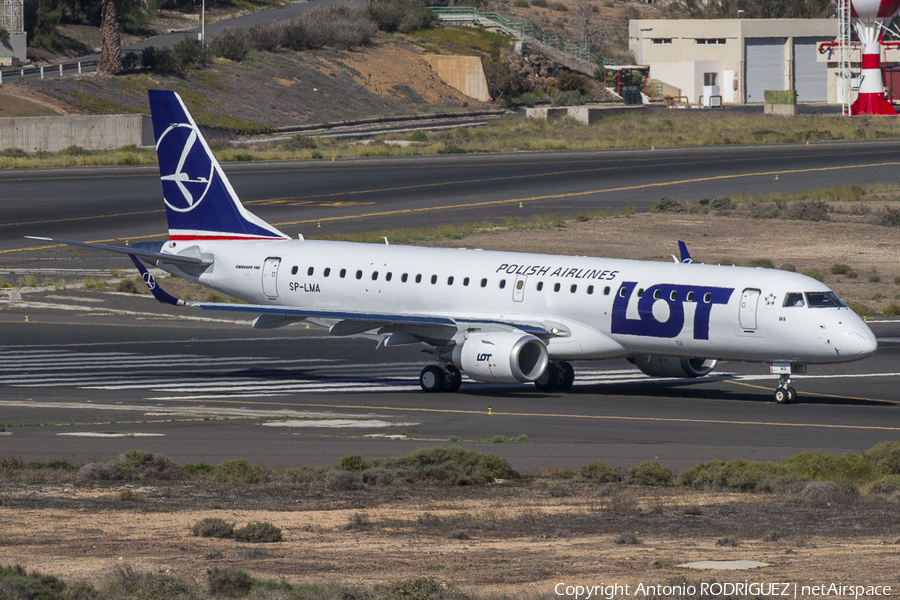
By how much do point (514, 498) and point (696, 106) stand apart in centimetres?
14493

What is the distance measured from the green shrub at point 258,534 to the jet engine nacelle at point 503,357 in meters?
17.2

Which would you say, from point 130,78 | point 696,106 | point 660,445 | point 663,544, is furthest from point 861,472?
point 696,106

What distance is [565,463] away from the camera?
87.8ft

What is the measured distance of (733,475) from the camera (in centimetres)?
2411

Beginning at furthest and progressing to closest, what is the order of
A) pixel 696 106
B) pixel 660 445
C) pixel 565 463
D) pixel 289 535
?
1. pixel 696 106
2. pixel 660 445
3. pixel 565 463
4. pixel 289 535

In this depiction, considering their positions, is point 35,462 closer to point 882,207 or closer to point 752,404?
Answer: point 752,404

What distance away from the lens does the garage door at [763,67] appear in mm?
169875

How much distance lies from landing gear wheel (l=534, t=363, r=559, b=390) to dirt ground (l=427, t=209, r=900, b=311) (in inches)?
930

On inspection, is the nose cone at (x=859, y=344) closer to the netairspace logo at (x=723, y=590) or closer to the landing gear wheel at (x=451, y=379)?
the landing gear wheel at (x=451, y=379)

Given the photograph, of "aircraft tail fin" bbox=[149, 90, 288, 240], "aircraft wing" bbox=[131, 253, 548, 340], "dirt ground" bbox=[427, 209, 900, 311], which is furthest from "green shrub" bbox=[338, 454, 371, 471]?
"dirt ground" bbox=[427, 209, 900, 311]

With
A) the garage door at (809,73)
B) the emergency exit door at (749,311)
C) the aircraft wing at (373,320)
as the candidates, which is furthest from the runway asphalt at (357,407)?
the garage door at (809,73)

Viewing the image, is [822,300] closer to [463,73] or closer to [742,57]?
[463,73]

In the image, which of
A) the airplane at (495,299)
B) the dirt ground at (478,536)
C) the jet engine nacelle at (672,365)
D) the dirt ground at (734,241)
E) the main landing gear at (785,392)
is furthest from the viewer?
the dirt ground at (734,241)

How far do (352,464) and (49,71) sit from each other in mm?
109008
